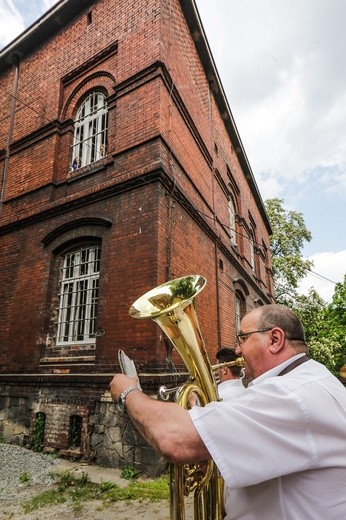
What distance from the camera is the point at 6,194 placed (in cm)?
860

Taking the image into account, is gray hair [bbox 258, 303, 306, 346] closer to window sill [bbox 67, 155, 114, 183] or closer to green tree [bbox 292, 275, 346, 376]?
window sill [bbox 67, 155, 114, 183]

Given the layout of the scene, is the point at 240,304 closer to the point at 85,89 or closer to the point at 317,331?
the point at 85,89

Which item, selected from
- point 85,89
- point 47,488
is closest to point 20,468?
point 47,488

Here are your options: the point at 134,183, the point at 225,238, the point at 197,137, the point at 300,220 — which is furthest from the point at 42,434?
the point at 300,220

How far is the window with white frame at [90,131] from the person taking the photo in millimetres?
7875

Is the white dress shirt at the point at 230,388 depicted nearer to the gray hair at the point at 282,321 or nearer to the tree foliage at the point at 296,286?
the gray hair at the point at 282,321

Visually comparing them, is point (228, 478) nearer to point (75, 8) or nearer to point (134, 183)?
point (134, 183)

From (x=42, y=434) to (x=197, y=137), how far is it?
817 cm

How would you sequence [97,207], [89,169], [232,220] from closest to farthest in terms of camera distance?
[97,207], [89,169], [232,220]

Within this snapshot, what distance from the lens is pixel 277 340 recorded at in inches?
64.3

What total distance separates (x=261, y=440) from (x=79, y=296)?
242 inches

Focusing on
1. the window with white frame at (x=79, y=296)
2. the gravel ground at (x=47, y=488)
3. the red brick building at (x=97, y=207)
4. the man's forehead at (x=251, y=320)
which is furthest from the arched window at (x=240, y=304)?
the man's forehead at (x=251, y=320)

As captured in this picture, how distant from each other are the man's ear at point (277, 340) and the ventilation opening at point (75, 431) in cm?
509

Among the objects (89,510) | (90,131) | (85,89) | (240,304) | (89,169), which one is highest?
(85,89)
